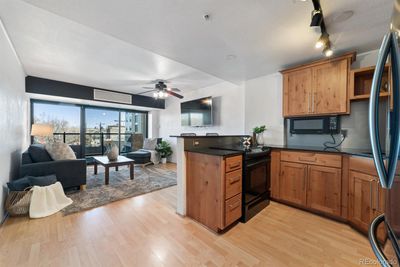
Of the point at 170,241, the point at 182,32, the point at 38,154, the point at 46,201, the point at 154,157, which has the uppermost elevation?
the point at 182,32

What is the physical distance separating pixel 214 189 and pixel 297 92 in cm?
218

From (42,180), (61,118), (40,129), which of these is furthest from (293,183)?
(61,118)

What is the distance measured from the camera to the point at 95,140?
18.9ft

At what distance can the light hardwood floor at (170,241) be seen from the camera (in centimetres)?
149

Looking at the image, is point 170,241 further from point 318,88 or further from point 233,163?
point 318,88

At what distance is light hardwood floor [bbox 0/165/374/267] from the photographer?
4.87 ft

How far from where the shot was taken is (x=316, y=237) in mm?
1825

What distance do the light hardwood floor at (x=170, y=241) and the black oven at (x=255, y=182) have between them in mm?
154

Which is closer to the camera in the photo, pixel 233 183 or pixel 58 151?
pixel 233 183

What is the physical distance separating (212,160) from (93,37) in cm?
235

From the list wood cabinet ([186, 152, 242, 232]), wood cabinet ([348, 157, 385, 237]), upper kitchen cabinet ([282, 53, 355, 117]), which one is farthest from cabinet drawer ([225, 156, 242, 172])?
upper kitchen cabinet ([282, 53, 355, 117])

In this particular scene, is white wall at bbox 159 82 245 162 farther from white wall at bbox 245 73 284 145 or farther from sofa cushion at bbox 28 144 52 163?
sofa cushion at bbox 28 144 52 163

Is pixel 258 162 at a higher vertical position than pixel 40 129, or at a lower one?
lower

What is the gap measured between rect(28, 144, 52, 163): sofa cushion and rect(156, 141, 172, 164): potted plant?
3.08 meters
